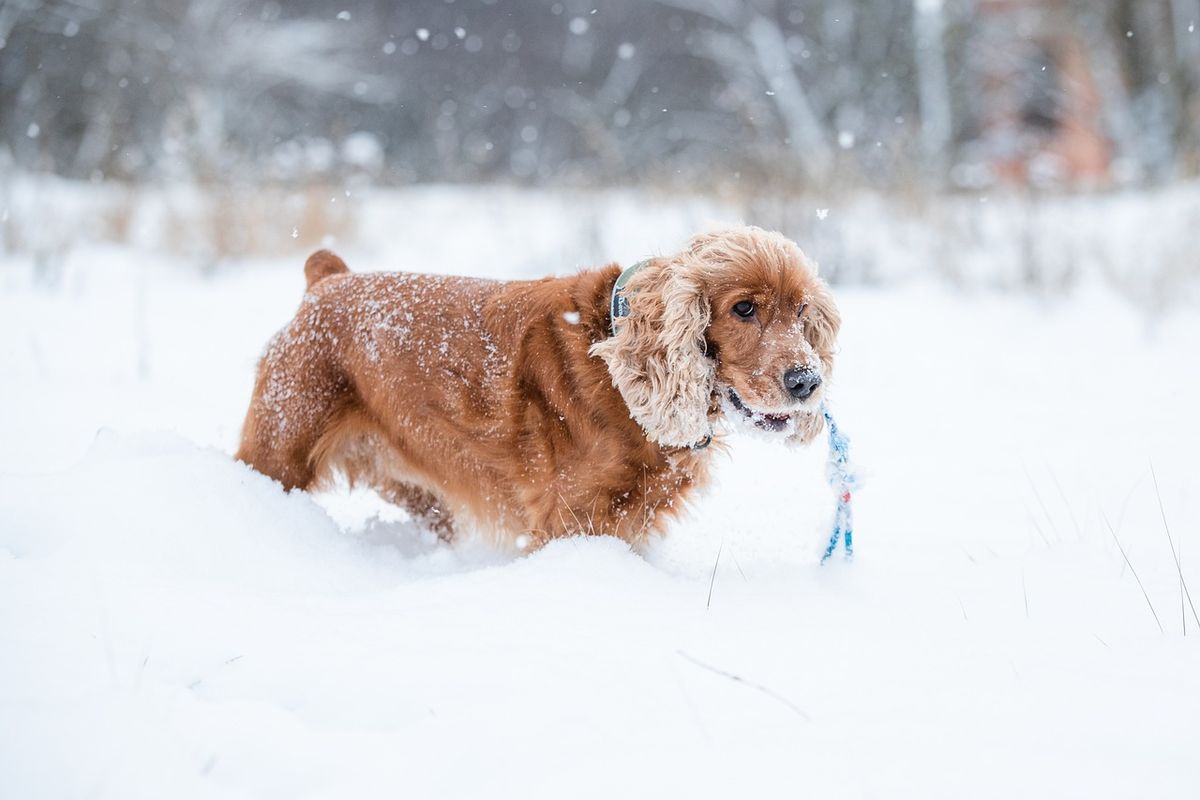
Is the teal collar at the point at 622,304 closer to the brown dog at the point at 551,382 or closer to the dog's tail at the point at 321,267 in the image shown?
the brown dog at the point at 551,382

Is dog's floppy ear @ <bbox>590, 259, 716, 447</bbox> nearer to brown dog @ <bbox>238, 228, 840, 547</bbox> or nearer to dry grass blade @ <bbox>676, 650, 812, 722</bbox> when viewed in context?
brown dog @ <bbox>238, 228, 840, 547</bbox>

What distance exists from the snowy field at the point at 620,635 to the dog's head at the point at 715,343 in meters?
0.46

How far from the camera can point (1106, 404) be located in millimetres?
4246

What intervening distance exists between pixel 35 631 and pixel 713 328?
1.81 m

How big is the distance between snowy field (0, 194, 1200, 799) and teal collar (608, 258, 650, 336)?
0.70 m

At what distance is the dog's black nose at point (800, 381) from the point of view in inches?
87.7

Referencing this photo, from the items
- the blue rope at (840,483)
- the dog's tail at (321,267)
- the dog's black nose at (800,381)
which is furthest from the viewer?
the dog's tail at (321,267)

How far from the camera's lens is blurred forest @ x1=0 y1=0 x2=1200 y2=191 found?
14008 millimetres

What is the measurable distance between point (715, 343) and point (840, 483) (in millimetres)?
586

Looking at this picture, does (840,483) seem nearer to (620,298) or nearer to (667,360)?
(667,360)

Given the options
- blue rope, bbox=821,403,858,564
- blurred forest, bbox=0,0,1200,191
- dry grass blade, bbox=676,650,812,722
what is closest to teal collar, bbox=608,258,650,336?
blue rope, bbox=821,403,858,564

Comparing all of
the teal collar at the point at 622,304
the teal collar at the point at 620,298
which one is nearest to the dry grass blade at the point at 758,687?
the teal collar at the point at 622,304

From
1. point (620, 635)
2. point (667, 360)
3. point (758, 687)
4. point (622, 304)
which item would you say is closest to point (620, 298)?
point (622, 304)

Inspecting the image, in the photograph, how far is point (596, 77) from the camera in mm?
18891
